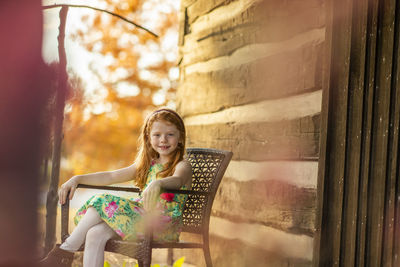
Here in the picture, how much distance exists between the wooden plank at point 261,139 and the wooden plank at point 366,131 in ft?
1.19

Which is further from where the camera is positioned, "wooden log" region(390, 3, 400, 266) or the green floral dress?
the green floral dress

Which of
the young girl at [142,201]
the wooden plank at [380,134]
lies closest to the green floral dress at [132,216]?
the young girl at [142,201]

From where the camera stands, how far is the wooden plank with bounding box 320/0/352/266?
273 centimetres

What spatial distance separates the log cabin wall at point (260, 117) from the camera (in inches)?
119

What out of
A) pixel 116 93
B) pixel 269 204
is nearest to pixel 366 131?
pixel 269 204

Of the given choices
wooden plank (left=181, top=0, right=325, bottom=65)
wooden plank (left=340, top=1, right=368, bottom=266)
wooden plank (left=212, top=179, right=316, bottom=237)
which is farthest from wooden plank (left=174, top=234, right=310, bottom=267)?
wooden plank (left=181, top=0, right=325, bottom=65)

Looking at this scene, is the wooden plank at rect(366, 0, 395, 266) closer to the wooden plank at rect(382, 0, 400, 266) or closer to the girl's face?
the wooden plank at rect(382, 0, 400, 266)

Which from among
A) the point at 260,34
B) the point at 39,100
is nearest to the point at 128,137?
the point at 39,100

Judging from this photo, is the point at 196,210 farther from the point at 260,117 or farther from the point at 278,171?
the point at 260,117

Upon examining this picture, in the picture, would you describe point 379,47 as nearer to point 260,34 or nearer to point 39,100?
point 260,34

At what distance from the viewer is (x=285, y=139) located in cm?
323

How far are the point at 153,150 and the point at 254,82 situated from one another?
830 millimetres

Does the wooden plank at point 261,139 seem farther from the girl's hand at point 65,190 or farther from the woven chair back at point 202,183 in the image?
the girl's hand at point 65,190

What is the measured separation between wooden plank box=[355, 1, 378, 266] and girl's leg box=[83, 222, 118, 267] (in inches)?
51.1
